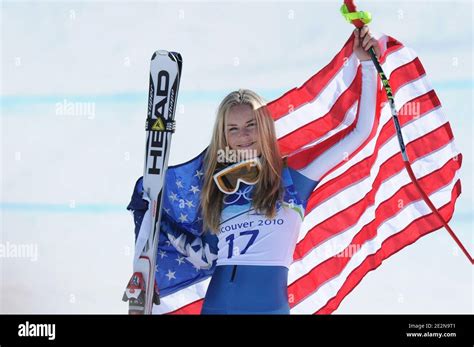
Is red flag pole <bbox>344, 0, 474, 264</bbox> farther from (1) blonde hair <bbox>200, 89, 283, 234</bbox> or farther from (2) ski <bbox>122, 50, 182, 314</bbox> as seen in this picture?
(2) ski <bbox>122, 50, 182, 314</bbox>

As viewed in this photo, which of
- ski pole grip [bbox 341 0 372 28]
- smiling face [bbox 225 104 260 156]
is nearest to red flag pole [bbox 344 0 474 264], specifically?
ski pole grip [bbox 341 0 372 28]

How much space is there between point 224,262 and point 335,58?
7.35 feet

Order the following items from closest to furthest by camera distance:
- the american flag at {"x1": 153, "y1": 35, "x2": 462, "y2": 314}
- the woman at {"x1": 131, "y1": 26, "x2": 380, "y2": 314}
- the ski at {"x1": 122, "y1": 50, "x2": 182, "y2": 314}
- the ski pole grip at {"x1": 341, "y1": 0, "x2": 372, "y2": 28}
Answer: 1. the woman at {"x1": 131, "y1": 26, "x2": 380, "y2": 314}
2. the ski pole grip at {"x1": 341, "y1": 0, "x2": 372, "y2": 28}
3. the ski at {"x1": 122, "y1": 50, "x2": 182, "y2": 314}
4. the american flag at {"x1": 153, "y1": 35, "x2": 462, "y2": 314}

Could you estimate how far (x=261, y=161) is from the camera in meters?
7.04

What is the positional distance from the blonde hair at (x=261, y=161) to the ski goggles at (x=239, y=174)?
62 millimetres

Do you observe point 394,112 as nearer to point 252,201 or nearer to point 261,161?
point 261,161

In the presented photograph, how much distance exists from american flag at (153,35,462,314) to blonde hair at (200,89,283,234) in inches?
28.5

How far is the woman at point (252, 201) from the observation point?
22.6 ft

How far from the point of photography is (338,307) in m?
7.98

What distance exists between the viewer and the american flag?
7859 millimetres

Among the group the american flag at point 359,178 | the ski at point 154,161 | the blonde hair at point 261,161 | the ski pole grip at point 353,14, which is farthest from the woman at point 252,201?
the american flag at point 359,178
